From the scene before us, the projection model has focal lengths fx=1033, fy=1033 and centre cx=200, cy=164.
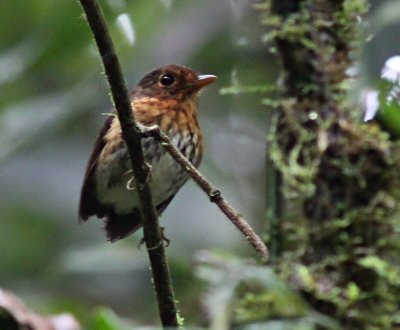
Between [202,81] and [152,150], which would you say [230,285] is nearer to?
[152,150]

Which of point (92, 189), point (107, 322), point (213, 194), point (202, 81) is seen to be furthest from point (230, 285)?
point (92, 189)

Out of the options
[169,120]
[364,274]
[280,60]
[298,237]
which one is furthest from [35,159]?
[364,274]

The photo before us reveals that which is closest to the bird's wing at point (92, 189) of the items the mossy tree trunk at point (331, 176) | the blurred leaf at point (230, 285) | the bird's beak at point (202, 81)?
the bird's beak at point (202, 81)

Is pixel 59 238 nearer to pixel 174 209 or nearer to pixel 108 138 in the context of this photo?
pixel 174 209

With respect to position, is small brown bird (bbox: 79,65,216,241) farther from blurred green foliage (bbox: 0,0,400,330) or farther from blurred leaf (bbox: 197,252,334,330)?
blurred leaf (bbox: 197,252,334,330)

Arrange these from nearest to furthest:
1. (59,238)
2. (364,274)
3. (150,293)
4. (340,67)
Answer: (364,274) < (340,67) < (150,293) < (59,238)

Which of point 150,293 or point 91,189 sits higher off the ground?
point 91,189

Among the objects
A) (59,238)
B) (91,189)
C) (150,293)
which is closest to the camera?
(91,189)
